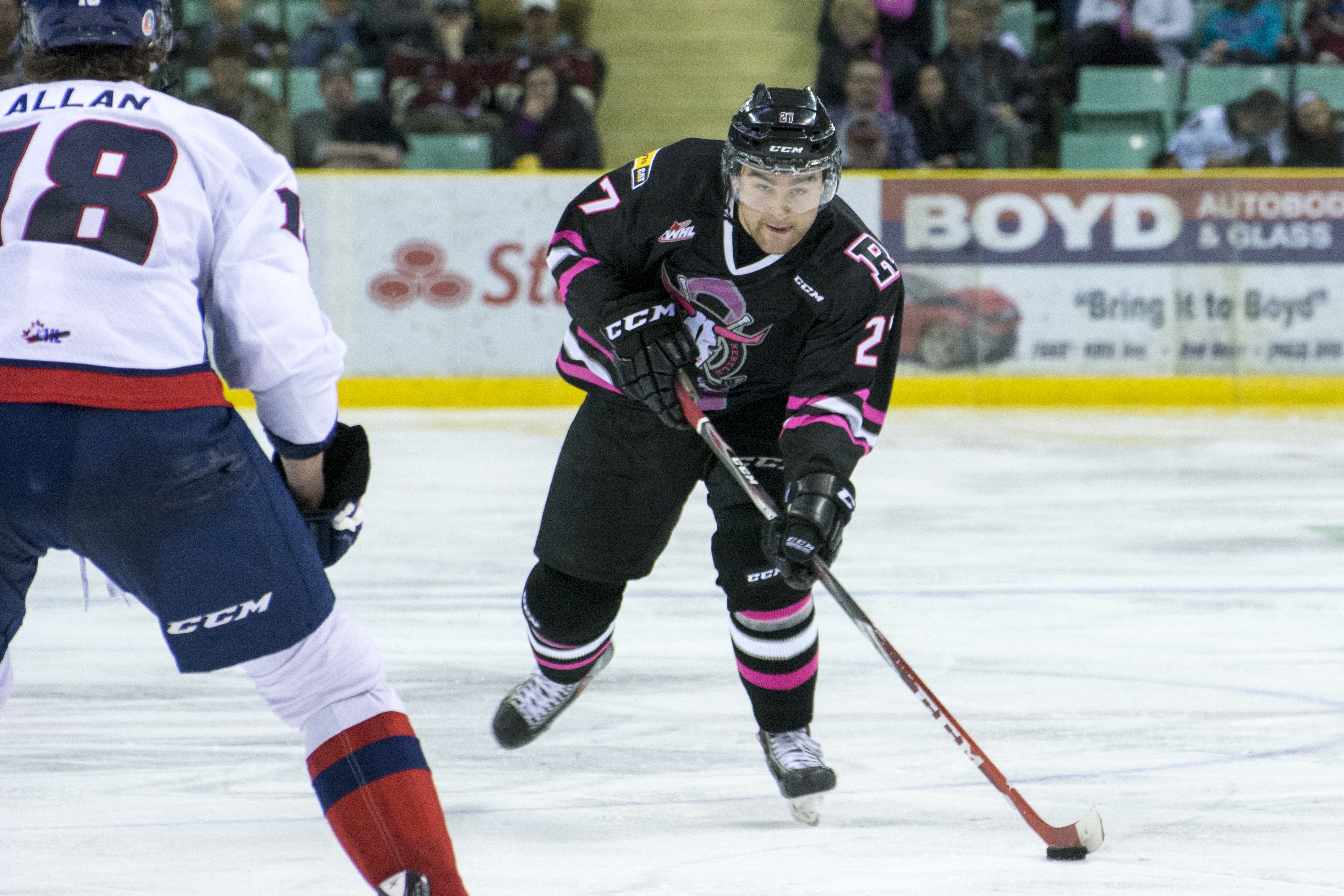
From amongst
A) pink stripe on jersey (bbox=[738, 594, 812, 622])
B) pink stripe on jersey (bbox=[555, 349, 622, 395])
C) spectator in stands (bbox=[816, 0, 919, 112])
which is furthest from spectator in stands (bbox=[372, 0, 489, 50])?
pink stripe on jersey (bbox=[738, 594, 812, 622])

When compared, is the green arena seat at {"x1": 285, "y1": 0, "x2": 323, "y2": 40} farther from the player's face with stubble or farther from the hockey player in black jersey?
the player's face with stubble

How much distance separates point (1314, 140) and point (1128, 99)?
1018 mm

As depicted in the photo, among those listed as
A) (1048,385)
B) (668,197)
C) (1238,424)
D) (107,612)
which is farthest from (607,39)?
(668,197)

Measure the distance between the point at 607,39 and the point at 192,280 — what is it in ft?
29.9

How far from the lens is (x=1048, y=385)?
8.27 metres

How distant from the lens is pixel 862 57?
354 inches

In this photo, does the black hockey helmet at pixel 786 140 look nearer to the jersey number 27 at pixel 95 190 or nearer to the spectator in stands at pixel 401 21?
the jersey number 27 at pixel 95 190

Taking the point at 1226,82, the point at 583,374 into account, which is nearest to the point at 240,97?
the point at 1226,82

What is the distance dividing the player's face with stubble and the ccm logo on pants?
1.10 metres

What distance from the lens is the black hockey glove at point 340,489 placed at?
5.68ft

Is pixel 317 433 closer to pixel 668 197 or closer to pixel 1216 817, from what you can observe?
pixel 668 197

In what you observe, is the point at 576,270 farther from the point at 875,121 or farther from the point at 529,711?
the point at 875,121

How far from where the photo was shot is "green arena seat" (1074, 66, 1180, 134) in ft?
30.0

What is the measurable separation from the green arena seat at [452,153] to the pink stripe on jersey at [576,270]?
5926 mm
